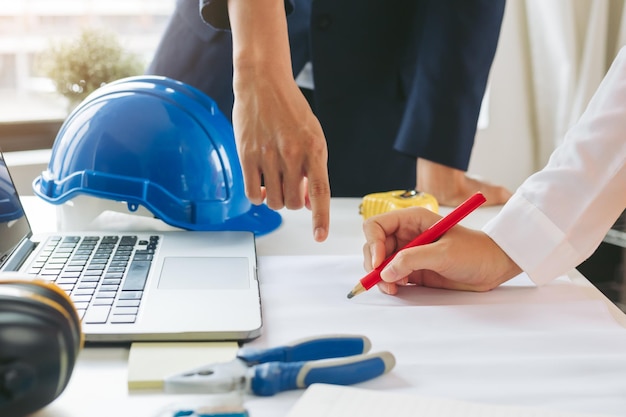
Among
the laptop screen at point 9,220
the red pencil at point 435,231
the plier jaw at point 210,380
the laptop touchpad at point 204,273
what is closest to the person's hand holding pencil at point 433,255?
the red pencil at point 435,231

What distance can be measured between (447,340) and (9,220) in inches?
16.1

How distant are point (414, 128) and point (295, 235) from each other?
31cm

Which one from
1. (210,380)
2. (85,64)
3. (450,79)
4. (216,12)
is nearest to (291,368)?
(210,380)

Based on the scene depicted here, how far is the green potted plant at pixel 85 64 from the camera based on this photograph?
65.2 inches

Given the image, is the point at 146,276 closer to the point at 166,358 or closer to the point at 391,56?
the point at 166,358

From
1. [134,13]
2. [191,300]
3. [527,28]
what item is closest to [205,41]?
[191,300]

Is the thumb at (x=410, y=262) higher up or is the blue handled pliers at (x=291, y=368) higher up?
the blue handled pliers at (x=291, y=368)

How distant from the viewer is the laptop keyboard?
23.2 inches

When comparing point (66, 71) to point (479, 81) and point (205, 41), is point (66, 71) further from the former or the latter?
point (479, 81)

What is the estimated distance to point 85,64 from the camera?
165cm

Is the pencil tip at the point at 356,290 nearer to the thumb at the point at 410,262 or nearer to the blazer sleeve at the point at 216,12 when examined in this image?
the thumb at the point at 410,262

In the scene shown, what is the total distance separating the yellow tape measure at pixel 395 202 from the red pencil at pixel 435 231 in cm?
16

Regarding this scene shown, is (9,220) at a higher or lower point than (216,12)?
lower

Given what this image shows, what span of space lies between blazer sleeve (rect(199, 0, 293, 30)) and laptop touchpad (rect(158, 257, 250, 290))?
0.30m
